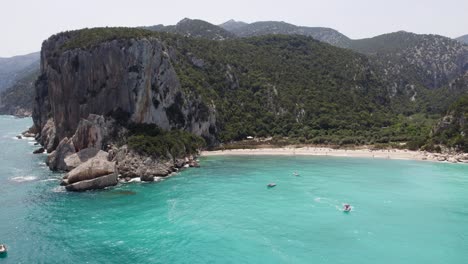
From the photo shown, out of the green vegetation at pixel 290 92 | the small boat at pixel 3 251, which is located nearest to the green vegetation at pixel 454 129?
the green vegetation at pixel 290 92

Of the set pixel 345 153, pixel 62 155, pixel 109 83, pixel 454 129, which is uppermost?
pixel 109 83

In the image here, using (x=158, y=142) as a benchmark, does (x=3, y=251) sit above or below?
below

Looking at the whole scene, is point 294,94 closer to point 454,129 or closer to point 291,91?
point 291,91

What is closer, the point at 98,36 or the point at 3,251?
the point at 3,251

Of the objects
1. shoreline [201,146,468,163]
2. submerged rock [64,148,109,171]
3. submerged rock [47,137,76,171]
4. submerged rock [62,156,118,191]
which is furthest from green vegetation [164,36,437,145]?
submerged rock [62,156,118,191]

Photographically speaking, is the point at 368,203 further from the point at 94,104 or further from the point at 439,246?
the point at 94,104

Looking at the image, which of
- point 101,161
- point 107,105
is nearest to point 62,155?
point 107,105

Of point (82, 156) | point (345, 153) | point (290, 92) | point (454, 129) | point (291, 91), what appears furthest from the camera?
point (291, 91)
